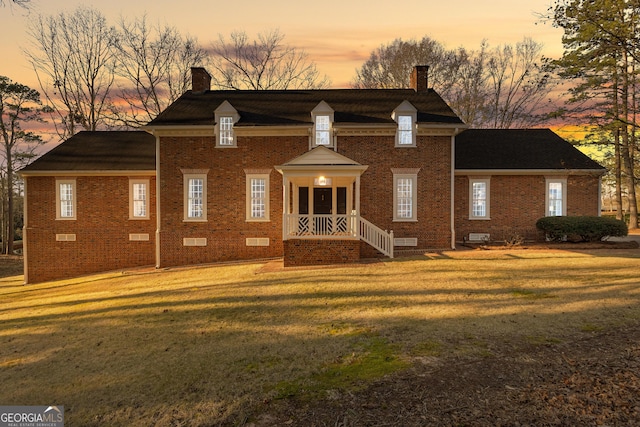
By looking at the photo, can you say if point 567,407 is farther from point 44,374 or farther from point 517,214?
point 517,214

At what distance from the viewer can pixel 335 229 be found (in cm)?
1523

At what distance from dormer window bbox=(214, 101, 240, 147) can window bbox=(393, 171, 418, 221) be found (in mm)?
8129

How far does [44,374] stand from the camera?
6266 mm

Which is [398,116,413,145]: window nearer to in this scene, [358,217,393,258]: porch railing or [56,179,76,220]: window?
[358,217,393,258]: porch railing

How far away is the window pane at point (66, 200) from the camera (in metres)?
19.2

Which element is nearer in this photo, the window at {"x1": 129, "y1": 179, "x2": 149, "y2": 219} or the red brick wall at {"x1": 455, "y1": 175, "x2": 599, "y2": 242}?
the window at {"x1": 129, "y1": 179, "x2": 149, "y2": 219}

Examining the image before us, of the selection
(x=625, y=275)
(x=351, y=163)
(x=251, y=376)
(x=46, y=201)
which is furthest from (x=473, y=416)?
(x=46, y=201)

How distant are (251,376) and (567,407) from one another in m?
4.11

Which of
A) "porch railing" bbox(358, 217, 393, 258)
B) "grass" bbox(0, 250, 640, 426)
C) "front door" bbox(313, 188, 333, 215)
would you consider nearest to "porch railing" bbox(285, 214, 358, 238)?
"porch railing" bbox(358, 217, 393, 258)

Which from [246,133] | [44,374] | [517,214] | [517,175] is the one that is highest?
[246,133]

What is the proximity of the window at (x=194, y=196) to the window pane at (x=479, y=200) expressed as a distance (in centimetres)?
1399

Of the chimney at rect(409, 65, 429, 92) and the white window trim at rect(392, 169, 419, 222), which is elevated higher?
the chimney at rect(409, 65, 429, 92)

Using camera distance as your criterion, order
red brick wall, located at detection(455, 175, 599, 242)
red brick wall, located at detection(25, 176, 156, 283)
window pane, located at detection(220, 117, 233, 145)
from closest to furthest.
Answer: window pane, located at detection(220, 117, 233, 145) → red brick wall, located at detection(25, 176, 156, 283) → red brick wall, located at detection(455, 175, 599, 242)

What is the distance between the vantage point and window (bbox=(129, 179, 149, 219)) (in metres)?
19.1
